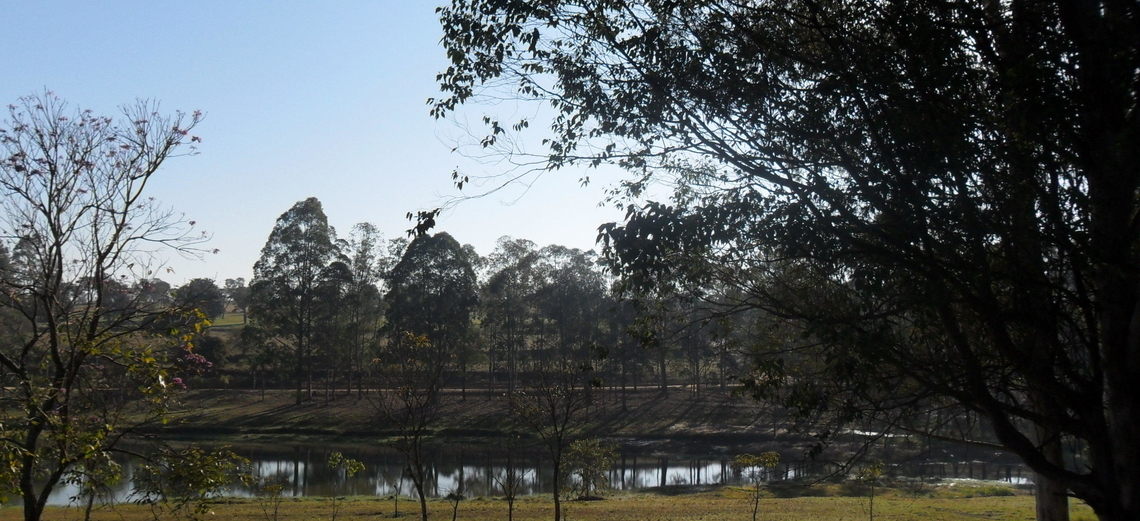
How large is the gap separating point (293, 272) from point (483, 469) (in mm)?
17385

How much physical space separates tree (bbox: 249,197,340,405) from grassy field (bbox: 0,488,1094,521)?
70.4 feet

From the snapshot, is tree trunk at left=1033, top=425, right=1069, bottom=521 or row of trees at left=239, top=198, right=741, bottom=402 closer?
tree trunk at left=1033, top=425, right=1069, bottom=521

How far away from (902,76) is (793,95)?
981 millimetres

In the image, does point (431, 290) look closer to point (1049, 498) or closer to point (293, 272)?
point (293, 272)

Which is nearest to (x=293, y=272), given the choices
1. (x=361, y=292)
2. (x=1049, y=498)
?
(x=361, y=292)

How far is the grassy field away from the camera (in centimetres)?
1927

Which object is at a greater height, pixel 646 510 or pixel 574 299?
pixel 574 299

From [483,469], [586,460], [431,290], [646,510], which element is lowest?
[483,469]

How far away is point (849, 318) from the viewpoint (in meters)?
5.78

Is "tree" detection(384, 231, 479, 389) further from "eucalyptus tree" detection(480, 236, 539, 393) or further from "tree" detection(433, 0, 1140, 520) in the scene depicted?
"tree" detection(433, 0, 1140, 520)

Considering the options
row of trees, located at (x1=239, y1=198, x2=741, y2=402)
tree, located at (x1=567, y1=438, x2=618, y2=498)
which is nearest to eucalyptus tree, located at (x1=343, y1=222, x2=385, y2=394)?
row of trees, located at (x1=239, y1=198, x2=741, y2=402)

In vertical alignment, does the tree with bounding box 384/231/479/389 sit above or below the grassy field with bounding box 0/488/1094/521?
above

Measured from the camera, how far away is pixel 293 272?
145ft

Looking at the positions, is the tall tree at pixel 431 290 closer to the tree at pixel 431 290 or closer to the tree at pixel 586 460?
the tree at pixel 431 290
